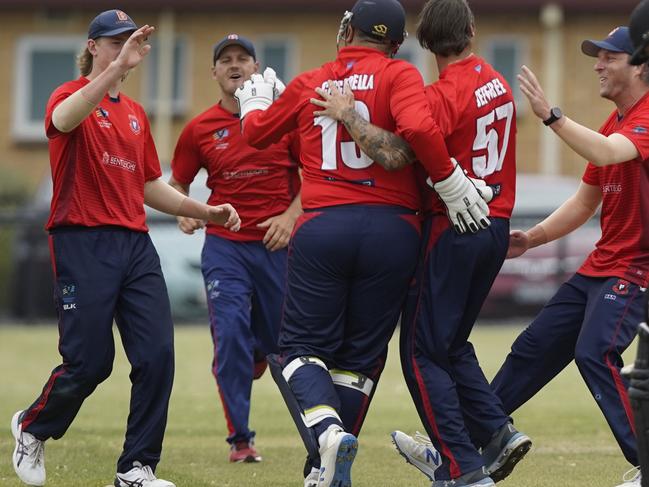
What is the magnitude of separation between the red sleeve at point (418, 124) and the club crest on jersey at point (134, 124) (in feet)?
4.96

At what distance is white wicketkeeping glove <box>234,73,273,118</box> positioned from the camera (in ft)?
23.8

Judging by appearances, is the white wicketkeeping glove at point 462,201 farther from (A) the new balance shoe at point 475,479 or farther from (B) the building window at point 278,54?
(B) the building window at point 278,54

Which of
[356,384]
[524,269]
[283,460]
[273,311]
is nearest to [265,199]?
[273,311]

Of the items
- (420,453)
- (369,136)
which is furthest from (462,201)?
(420,453)

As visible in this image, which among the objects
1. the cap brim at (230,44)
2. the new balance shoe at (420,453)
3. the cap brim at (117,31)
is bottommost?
the new balance shoe at (420,453)

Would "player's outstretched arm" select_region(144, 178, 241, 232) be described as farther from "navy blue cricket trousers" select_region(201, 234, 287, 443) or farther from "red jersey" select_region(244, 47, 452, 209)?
"navy blue cricket trousers" select_region(201, 234, 287, 443)

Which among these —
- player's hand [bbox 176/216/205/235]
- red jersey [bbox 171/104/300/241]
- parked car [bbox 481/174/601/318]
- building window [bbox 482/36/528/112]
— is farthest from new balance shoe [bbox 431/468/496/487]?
building window [bbox 482/36/528/112]

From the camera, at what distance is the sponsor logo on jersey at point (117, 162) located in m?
7.20

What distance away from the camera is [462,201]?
6680 millimetres

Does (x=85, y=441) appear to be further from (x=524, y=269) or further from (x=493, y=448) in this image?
(x=524, y=269)

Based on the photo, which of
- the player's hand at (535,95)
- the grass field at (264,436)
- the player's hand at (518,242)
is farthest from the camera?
the grass field at (264,436)

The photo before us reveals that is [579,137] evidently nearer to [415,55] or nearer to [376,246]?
[376,246]

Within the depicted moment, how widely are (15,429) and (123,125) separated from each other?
1.75 m

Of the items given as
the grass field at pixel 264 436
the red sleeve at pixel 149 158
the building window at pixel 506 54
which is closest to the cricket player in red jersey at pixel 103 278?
the red sleeve at pixel 149 158
